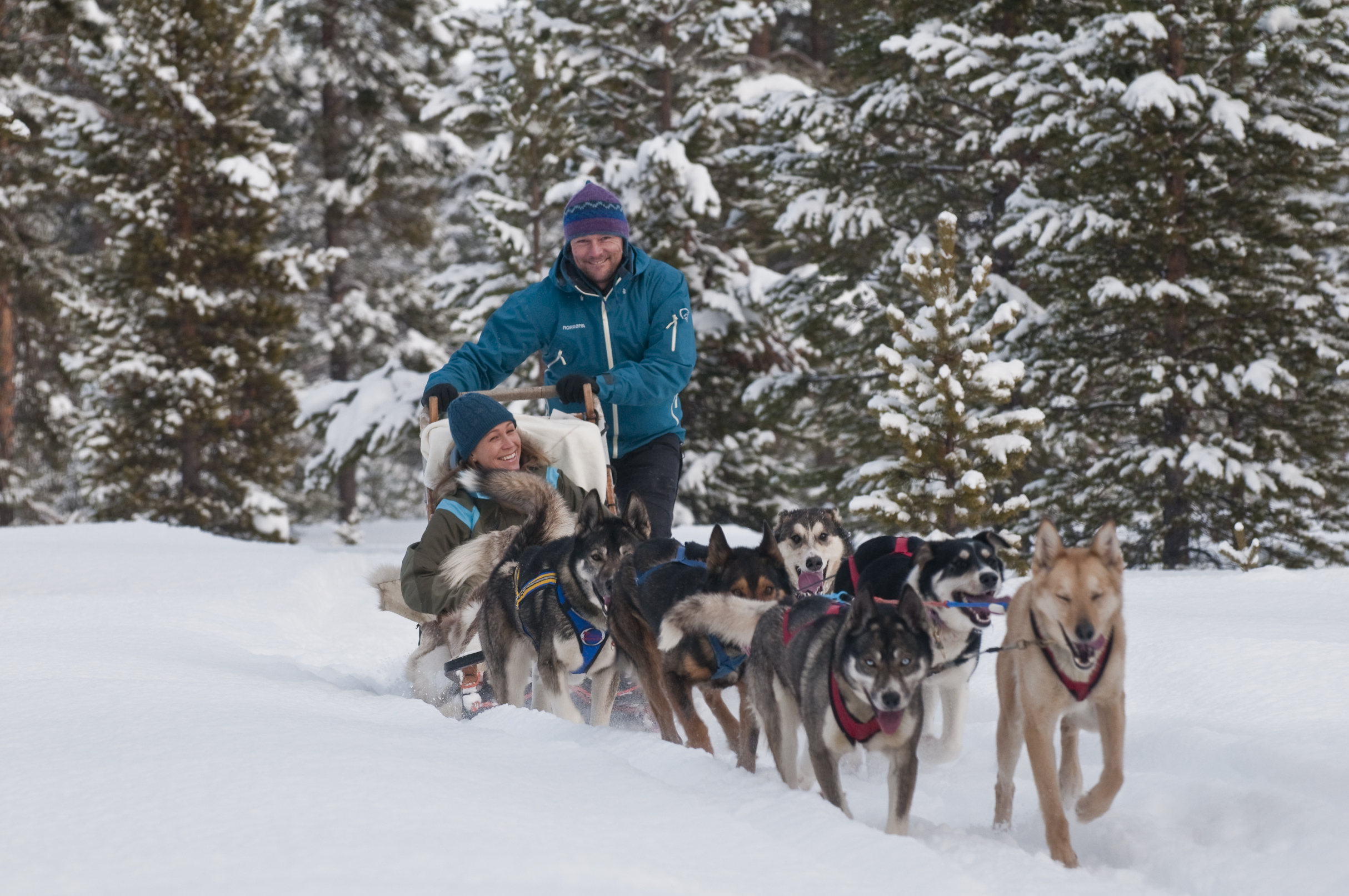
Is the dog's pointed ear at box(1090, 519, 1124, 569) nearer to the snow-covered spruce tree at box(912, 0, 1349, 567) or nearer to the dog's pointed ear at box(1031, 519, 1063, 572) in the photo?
the dog's pointed ear at box(1031, 519, 1063, 572)

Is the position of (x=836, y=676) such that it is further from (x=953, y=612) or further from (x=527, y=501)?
(x=527, y=501)

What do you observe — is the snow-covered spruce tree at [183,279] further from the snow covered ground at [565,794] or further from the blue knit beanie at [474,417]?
the blue knit beanie at [474,417]

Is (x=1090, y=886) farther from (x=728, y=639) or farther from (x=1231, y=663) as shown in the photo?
(x=1231, y=663)

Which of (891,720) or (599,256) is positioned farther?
(599,256)

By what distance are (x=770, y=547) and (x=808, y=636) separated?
83cm

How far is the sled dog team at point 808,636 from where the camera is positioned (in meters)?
3.14

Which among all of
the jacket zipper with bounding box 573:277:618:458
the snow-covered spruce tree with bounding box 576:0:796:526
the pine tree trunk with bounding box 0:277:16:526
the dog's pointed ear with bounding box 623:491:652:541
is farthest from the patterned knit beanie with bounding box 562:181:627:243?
the pine tree trunk with bounding box 0:277:16:526

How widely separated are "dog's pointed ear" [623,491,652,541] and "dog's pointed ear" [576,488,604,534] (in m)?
0.16

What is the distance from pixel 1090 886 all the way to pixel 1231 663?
2329 mm

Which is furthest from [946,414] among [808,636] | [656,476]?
[808,636]

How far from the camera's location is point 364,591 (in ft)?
33.6

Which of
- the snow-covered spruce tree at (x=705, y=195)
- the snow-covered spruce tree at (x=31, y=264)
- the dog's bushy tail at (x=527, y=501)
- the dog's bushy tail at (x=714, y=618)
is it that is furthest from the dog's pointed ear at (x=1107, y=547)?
the snow-covered spruce tree at (x=31, y=264)

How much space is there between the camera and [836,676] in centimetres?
323

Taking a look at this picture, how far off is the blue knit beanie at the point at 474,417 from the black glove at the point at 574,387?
0.29 m
